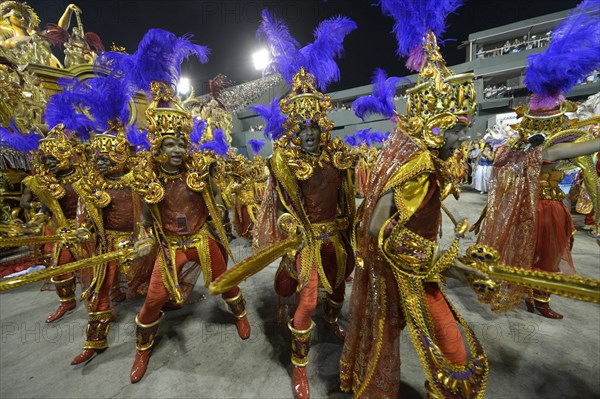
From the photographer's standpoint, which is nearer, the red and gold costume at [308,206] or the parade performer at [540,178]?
the red and gold costume at [308,206]

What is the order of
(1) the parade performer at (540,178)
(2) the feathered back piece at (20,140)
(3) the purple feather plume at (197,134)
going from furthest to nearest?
1. (2) the feathered back piece at (20,140)
2. (3) the purple feather plume at (197,134)
3. (1) the parade performer at (540,178)

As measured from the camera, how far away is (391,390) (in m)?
1.69

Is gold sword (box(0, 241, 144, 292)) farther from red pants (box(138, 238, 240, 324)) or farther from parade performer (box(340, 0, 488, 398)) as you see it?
parade performer (box(340, 0, 488, 398))

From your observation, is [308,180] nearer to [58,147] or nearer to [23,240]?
[23,240]

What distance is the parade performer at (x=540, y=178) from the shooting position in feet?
7.78

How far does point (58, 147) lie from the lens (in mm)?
3217

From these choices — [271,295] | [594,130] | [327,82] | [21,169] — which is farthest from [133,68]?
[21,169]

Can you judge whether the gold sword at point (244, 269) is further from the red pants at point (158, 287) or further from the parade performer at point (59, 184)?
the parade performer at point (59, 184)

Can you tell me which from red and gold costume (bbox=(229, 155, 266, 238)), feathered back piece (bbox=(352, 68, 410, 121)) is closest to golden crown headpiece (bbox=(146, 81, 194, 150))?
feathered back piece (bbox=(352, 68, 410, 121))

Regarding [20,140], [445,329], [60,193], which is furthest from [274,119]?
[20,140]

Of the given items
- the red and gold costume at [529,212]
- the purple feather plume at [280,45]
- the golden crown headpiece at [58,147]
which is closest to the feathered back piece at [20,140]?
the golden crown headpiece at [58,147]

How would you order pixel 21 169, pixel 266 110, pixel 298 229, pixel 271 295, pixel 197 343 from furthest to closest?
pixel 21 169 < pixel 271 295 < pixel 266 110 < pixel 197 343 < pixel 298 229

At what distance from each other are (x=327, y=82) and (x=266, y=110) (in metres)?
1.17

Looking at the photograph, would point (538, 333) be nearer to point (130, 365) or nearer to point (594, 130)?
point (594, 130)
